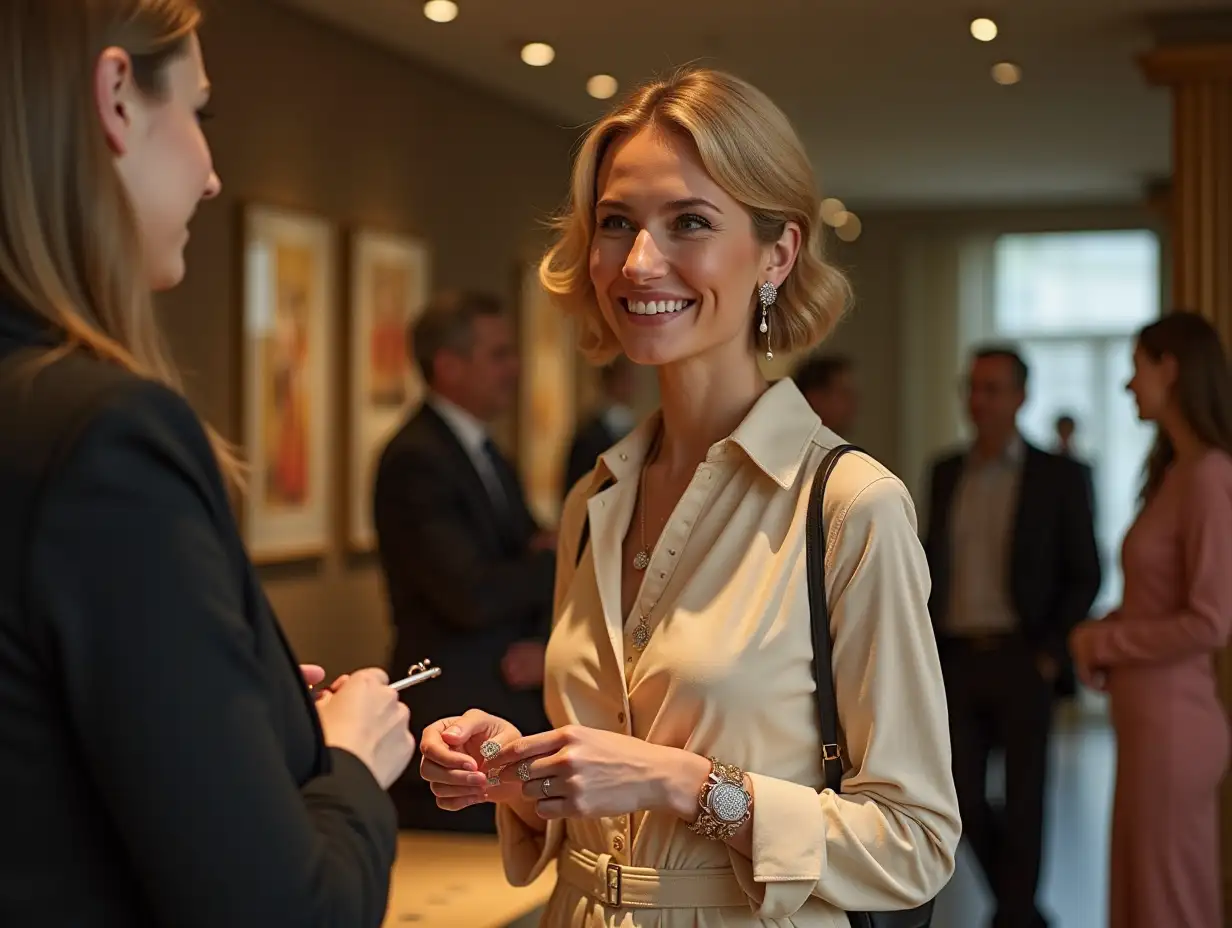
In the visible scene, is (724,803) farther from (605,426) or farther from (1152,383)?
(605,426)

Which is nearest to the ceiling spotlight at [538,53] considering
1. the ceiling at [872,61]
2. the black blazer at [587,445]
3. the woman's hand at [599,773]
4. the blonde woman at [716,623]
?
A: the ceiling at [872,61]

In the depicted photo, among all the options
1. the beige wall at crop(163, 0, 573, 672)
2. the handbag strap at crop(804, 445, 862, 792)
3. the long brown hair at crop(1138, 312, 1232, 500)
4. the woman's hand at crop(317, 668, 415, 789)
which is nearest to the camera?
the woman's hand at crop(317, 668, 415, 789)

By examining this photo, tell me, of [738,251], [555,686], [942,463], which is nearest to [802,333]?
[738,251]

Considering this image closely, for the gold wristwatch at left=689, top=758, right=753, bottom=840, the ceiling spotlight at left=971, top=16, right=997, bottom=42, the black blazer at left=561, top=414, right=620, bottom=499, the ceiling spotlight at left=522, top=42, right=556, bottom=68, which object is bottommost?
the gold wristwatch at left=689, top=758, right=753, bottom=840

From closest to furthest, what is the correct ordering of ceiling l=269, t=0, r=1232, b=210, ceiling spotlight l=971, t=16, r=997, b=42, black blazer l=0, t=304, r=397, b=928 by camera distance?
black blazer l=0, t=304, r=397, b=928 → ceiling l=269, t=0, r=1232, b=210 → ceiling spotlight l=971, t=16, r=997, b=42

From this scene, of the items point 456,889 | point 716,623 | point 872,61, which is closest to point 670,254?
point 716,623

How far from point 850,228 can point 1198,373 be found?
27.3 feet

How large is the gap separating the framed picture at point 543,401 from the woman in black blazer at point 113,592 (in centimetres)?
698

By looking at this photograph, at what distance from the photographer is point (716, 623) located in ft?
6.09

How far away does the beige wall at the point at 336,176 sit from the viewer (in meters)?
5.55

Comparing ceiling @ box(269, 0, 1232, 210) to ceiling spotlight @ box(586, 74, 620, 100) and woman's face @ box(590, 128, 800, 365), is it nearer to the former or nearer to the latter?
ceiling spotlight @ box(586, 74, 620, 100)

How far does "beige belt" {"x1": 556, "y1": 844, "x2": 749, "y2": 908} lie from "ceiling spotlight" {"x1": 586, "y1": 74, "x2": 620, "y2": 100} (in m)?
5.97

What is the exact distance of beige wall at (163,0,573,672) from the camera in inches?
219

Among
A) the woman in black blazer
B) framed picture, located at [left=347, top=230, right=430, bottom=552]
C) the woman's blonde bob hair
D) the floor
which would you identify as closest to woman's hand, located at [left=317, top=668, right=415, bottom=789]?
the woman in black blazer
